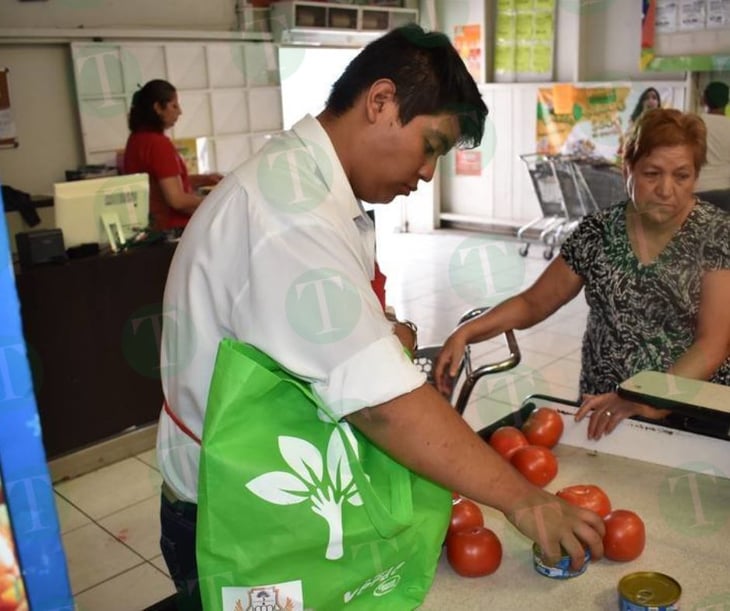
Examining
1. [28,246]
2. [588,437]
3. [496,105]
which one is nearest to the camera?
[588,437]

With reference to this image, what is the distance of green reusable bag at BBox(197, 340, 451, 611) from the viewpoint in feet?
2.89

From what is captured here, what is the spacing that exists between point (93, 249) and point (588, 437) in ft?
8.13

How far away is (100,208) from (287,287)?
273 cm

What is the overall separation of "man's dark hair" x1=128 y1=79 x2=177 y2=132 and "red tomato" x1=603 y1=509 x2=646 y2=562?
Answer: 3.47m

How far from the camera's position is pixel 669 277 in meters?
1.82

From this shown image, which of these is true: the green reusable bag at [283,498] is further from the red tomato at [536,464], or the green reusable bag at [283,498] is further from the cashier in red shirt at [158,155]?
the cashier in red shirt at [158,155]

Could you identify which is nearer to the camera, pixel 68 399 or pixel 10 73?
pixel 68 399

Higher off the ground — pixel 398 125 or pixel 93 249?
pixel 398 125

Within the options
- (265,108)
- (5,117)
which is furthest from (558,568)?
(265,108)

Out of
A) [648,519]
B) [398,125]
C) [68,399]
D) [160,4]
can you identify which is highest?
[160,4]

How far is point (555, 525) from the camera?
1.02 metres

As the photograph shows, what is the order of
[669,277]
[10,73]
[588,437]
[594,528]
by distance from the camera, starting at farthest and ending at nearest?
[10,73]
[669,277]
[588,437]
[594,528]

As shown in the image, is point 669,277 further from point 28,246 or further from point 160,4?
point 160,4

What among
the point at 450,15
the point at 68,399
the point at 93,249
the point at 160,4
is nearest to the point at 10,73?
the point at 160,4
